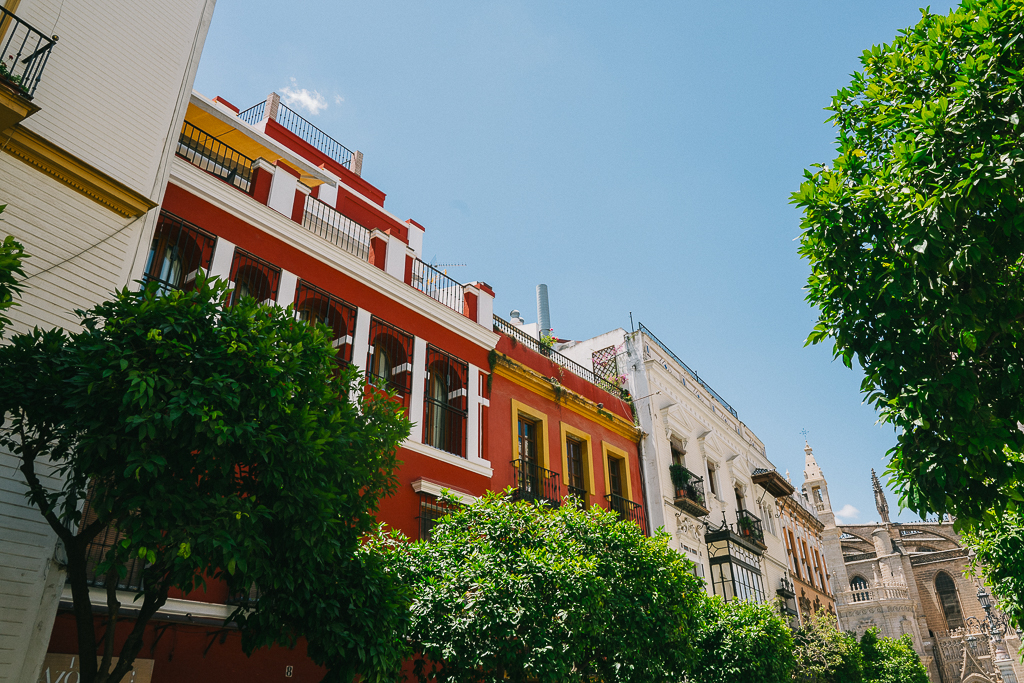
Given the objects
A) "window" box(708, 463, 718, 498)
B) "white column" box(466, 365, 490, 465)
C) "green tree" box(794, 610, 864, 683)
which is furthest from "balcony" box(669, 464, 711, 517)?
"white column" box(466, 365, 490, 465)

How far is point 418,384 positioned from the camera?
12.4 m

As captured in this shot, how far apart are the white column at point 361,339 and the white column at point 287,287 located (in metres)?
1.21

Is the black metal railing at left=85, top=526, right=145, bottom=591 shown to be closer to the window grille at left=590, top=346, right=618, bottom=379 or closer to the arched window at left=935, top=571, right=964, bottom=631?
the window grille at left=590, top=346, right=618, bottom=379

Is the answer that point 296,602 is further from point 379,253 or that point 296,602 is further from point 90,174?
point 379,253

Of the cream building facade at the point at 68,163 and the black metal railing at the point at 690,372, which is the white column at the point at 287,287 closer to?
the cream building facade at the point at 68,163

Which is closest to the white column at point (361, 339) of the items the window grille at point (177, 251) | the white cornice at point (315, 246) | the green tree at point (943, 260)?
the white cornice at point (315, 246)

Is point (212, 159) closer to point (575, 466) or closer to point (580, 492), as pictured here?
point (575, 466)

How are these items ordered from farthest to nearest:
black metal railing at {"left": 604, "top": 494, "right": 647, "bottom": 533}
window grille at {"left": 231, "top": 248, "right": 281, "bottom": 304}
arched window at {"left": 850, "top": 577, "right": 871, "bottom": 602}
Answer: arched window at {"left": 850, "top": 577, "right": 871, "bottom": 602}
black metal railing at {"left": 604, "top": 494, "right": 647, "bottom": 533}
window grille at {"left": 231, "top": 248, "right": 281, "bottom": 304}

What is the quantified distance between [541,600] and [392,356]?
5.48 metres

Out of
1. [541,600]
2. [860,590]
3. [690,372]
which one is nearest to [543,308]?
[690,372]

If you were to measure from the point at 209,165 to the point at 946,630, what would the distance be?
55.1 m

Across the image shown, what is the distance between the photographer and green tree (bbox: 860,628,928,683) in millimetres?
24406

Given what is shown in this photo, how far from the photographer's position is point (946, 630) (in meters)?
48.7

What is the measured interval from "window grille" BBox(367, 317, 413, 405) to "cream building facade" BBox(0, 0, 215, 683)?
4186 millimetres
